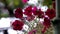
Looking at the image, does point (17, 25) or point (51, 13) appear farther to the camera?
point (51, 13)

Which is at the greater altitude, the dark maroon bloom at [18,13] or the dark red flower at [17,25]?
the dark maroon bloom at [18,13]

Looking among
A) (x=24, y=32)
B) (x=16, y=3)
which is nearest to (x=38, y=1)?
(x=16, y=3)

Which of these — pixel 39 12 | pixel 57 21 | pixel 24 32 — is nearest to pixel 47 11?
pixel 39 12

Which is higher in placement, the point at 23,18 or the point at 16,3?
the point at 16,3

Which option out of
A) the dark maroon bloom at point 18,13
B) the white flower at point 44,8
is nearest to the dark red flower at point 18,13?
the dark maroon bloom at point 18,13

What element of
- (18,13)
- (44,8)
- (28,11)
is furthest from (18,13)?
(44,8)

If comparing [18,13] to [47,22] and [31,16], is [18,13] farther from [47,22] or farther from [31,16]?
[47,22]

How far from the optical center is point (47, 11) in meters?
1.96

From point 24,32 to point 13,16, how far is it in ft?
0.72

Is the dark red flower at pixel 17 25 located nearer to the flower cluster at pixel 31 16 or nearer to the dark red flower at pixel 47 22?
the flower cluster at pixel 31 16

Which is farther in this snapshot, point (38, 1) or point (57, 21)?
point (38, 1)

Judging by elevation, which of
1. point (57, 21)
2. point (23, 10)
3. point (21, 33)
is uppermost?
point (23, 10)

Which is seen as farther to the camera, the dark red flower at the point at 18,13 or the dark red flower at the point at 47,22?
the dark red flower at the point at 47,22

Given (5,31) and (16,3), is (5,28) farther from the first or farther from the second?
(16,3)
